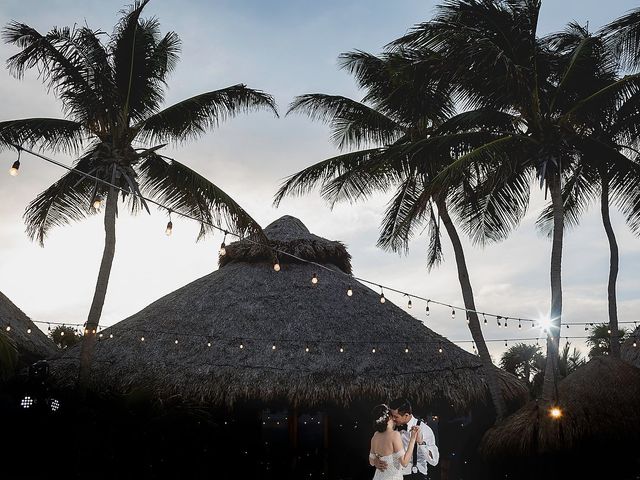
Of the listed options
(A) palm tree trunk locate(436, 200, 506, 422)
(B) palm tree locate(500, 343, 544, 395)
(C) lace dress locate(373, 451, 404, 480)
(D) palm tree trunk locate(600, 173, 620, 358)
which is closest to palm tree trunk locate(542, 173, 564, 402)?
(A) palm tree trunk locate(436, 200, 506, 422)

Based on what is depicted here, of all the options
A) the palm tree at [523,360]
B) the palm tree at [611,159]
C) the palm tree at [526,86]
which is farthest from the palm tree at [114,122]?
Answer: the palm tree at [523,360]

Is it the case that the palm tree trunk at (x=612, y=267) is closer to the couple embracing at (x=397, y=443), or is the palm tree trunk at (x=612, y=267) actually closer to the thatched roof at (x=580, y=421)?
the thatched roof at (x=580, y=421)

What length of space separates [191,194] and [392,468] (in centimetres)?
618

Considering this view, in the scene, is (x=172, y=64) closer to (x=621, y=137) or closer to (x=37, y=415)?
(x=37, y=415)

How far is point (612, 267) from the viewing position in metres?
14.3

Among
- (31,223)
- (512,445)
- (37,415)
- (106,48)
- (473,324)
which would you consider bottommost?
(512,445)

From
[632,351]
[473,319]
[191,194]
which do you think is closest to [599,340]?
[632,351]

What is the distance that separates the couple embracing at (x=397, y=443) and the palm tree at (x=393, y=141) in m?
6.22

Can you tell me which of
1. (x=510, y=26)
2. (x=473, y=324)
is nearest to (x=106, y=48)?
(x=510, y=26)

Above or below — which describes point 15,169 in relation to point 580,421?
above

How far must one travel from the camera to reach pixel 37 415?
27.8 ft

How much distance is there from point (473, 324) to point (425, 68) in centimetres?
521

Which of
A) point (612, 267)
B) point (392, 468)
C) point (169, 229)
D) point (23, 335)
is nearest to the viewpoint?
point (392, 468)

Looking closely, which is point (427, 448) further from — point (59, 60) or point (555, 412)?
point (59, 60)
